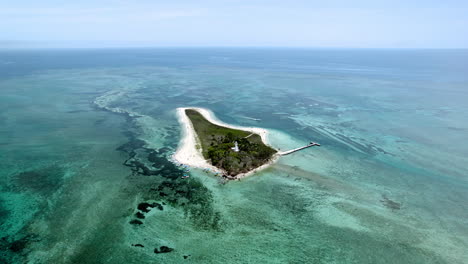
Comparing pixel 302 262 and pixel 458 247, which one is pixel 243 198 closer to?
pixel 302 262

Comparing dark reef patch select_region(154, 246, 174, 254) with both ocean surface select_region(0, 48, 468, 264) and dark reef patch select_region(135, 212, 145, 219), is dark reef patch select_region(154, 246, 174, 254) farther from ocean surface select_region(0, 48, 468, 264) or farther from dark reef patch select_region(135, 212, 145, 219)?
dark reef patch select_region(135, 212, 145, 219)

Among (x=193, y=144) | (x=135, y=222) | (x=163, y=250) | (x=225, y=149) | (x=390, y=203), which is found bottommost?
(x=163, y=250)

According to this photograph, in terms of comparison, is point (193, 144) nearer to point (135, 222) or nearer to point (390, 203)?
point (135, 222)

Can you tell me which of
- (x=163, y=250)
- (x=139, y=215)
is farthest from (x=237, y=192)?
(x=163, y=250)

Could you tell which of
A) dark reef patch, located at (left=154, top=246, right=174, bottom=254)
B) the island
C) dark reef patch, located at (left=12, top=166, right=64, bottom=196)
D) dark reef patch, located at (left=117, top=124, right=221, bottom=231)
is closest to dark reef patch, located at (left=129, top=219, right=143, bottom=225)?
dark reef patch, located at (left=117, top=124, right=221, bottom=231)

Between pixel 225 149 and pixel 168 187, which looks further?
pixel 225 149

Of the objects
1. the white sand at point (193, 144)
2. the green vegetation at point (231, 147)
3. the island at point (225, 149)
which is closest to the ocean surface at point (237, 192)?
the white sand at point (193, 144)

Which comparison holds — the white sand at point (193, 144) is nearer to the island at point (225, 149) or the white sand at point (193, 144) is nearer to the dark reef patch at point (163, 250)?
the island at point (225, 149)

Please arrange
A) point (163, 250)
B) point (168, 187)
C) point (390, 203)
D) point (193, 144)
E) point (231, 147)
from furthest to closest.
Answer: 1. point (193, 144)
2. point (231, 147)
3. point (168, 187)
4. point (390, 203)
5. point (163, 250)
